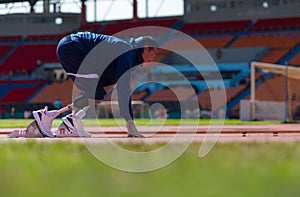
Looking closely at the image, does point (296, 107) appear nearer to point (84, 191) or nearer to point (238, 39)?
point (238, 39)

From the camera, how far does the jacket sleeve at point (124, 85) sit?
566 centimetres

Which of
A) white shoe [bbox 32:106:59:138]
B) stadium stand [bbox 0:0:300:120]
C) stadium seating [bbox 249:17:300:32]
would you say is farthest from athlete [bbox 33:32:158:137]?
stadium seating [bbox 249:17:300:32]

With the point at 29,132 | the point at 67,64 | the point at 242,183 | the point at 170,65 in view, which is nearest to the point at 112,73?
the point at 67,64

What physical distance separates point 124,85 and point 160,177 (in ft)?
12.1

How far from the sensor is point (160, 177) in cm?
208

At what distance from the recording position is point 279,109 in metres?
26.2

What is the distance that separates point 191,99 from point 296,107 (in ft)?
16.2

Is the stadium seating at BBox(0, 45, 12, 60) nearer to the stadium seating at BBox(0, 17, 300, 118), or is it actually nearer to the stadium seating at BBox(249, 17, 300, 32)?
the stadium seating at BBox(0, 17, 300, 118)

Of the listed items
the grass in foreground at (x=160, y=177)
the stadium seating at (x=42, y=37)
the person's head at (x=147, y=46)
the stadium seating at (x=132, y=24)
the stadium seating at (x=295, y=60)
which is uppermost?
the stadium seating at (x=132, y=24)

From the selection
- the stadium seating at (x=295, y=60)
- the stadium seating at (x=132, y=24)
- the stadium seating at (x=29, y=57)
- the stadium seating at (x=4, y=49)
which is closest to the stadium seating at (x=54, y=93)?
the stadium seating at (x=29, y=57)

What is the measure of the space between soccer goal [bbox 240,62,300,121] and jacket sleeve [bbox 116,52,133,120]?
16379 mm

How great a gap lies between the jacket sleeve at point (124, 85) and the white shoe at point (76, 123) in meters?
0.48

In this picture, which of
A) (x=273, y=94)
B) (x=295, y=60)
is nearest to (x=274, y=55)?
(x=295, y=60)

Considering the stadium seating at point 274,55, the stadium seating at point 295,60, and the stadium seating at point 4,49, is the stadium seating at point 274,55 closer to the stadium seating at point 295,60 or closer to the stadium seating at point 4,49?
the stadium seating at point 295,60
